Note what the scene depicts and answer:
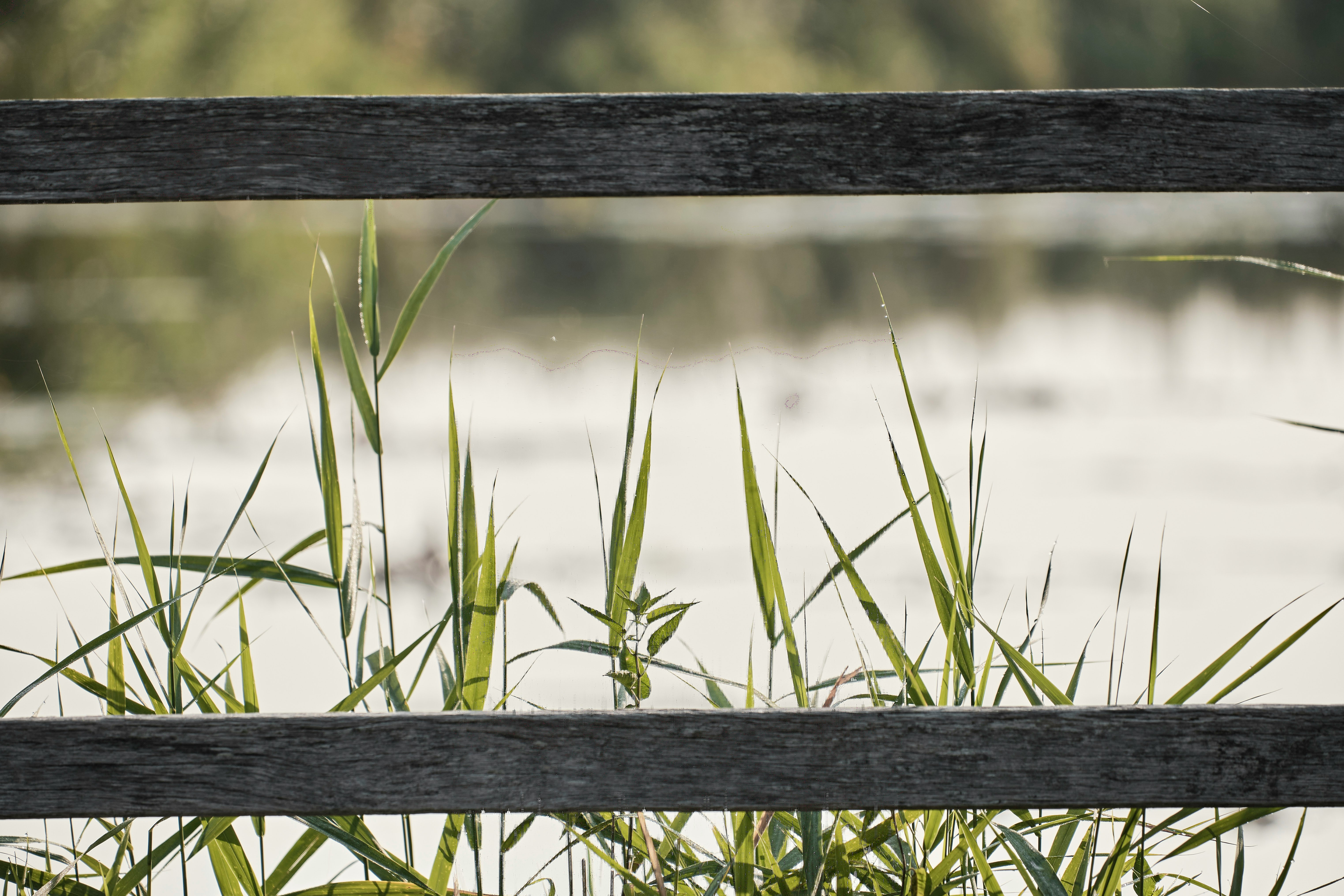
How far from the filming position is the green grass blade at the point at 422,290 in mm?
626

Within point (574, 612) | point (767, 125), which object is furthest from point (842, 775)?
point (574, 612)

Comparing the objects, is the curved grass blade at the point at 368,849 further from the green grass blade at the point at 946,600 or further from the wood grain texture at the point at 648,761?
the green grass blade at the point at 946,600

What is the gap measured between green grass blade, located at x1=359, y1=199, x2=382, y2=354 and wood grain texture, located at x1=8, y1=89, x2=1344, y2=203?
0.42 feet

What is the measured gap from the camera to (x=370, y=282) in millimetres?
680

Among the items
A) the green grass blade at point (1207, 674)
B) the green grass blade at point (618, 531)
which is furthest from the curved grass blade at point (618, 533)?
the green grass blade at point (1207, 674)

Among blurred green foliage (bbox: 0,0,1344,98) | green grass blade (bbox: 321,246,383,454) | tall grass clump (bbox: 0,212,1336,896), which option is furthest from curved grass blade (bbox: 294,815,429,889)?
blurred green foliage (bbox: 0,0,1344,98)

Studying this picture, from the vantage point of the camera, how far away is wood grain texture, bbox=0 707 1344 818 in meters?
0.49

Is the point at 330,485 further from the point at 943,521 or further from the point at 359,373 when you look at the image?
the point at 943,521

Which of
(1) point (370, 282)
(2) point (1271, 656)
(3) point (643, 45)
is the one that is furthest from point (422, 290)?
(3) point (643, 45)

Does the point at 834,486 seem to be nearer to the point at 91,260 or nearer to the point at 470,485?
the point at 470,485

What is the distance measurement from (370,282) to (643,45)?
13241 millimetres

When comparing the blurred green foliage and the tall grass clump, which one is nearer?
the tall grass clump

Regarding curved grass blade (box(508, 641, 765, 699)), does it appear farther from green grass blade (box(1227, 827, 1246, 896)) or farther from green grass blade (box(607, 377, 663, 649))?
green grass blade (box(1227, 827, 1246, 896))

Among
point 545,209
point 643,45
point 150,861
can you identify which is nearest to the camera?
point 150,861
